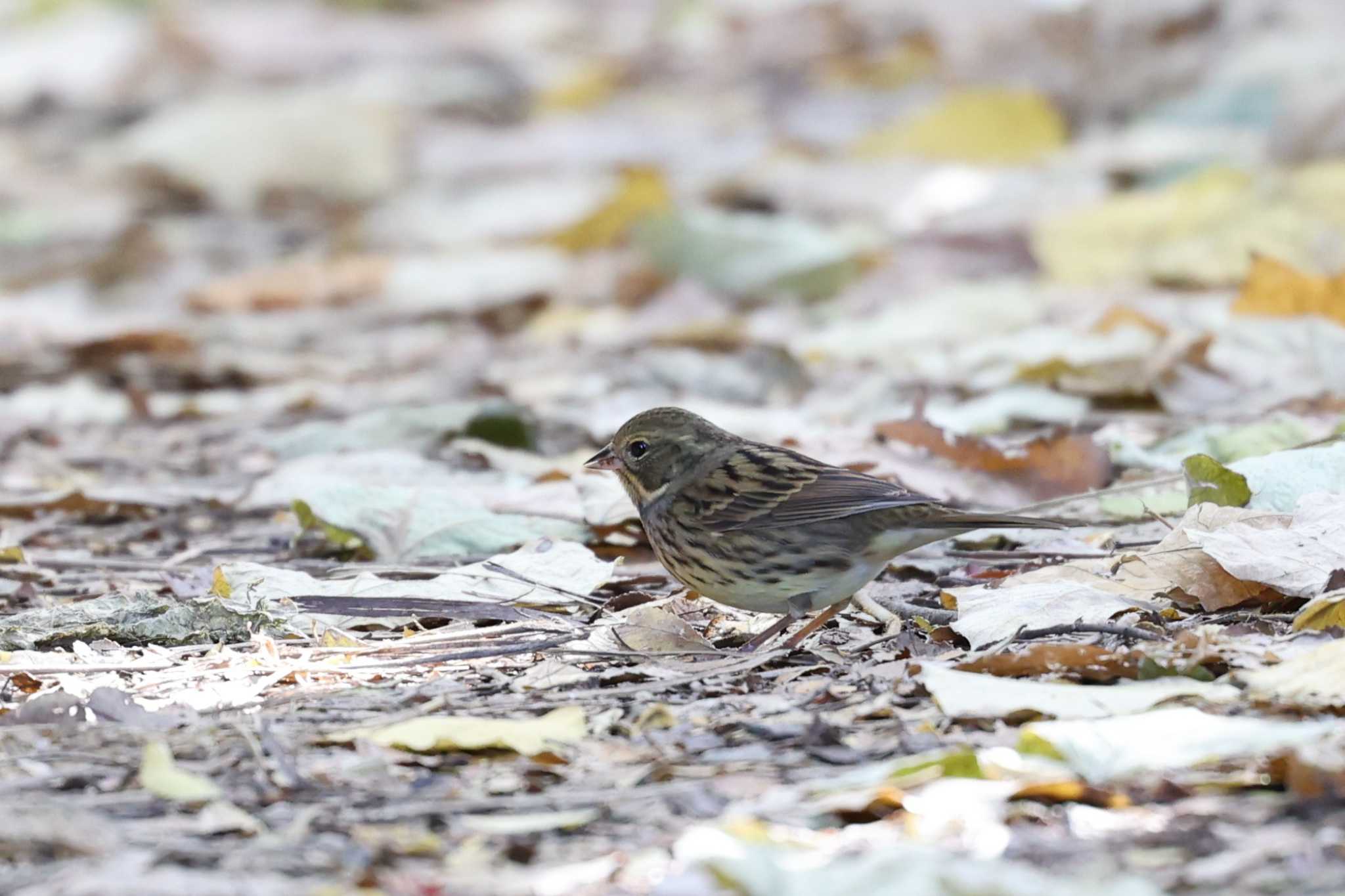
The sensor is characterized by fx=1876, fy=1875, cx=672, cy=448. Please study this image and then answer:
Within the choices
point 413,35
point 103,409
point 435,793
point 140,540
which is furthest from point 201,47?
point 435,793

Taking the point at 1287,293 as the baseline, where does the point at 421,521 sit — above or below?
below

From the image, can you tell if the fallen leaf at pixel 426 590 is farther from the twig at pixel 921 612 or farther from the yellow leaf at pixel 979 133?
the yellow leaf at pixel 979 133

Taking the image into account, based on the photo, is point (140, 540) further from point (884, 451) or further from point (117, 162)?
point (117, 162)

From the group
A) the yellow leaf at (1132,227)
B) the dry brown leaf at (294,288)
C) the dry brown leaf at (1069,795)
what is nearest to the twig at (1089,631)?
the dry brown leaf at (1069,795)

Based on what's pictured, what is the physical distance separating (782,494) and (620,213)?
15.0 ft

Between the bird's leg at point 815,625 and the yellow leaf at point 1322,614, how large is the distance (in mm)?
866

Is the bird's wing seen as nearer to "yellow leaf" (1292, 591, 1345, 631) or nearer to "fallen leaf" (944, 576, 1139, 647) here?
"fallen leaf" (944, 576, 1139, 647)

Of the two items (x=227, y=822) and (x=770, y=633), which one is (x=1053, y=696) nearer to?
(x=770, y=633)

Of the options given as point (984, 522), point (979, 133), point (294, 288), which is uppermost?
point (979, 133)

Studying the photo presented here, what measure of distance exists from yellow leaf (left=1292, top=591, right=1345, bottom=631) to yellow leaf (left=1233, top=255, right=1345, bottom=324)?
2469 mm

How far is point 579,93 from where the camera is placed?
1283cm

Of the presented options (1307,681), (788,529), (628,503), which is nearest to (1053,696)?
(1307,681)

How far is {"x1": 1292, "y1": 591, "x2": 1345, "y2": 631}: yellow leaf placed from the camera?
289 cm

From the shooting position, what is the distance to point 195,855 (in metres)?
2.21
